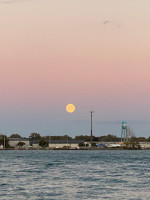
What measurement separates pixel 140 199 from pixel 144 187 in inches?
421

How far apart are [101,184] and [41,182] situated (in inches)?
285

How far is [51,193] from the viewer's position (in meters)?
48.7

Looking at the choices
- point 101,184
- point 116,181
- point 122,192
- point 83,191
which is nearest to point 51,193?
point 83,191

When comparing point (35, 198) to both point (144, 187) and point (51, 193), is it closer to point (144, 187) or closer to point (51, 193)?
point (51, 193)

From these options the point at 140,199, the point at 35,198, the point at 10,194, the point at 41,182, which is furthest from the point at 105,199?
the point at 41,182

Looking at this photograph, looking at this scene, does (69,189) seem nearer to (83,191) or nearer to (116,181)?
(83,191)

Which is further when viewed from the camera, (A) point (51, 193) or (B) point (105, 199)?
(A) point (51, 193)

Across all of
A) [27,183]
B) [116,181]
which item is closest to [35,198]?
[27,183]

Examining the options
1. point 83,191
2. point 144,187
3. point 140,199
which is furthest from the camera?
point 144,187

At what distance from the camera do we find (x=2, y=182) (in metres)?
60.3

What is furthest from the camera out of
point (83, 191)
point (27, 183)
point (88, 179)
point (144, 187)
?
point (88, 179)

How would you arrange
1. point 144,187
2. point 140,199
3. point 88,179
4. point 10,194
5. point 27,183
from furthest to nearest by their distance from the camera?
point 88,179 < point 27,183 < point 144,187 < point 10,194 < point 140,199

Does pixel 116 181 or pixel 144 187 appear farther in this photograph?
pixel 116 181

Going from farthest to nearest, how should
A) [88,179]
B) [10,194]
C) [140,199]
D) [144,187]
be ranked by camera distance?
[88,179], [144,187], [10,194], [140,199]
